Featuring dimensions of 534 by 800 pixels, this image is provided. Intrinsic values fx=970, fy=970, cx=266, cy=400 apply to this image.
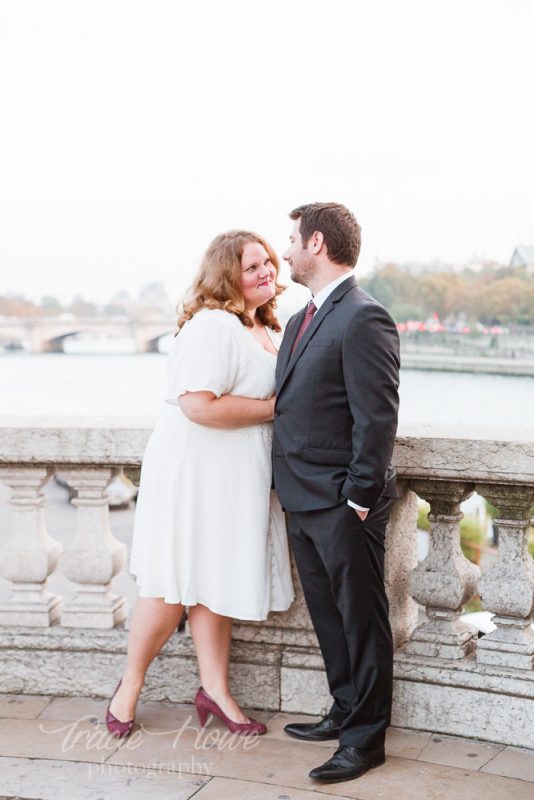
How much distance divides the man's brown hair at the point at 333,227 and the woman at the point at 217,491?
0.28 meters

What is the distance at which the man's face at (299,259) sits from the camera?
2936 mm

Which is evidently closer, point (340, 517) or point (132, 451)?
point (340, 517)

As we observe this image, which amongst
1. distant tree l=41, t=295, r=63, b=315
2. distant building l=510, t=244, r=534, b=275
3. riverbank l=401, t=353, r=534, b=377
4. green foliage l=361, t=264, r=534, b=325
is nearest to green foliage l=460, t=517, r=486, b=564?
riverbank l=401, t=353, r=534, b=377

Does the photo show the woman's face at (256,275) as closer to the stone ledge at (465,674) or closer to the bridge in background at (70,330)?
the stone ledge at (465,674)

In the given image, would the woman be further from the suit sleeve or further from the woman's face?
the suit sleeve

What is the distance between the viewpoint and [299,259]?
295 cm

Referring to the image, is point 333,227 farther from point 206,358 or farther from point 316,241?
point 206,358

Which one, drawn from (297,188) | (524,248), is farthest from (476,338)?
(297,188)

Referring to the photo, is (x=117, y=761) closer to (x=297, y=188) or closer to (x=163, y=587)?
(x=163, y=587)

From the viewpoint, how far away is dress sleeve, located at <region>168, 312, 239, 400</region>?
119 inches

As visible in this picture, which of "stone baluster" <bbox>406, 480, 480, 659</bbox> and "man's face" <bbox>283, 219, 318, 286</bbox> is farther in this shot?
"stone baluster" <bbox>406, 480, 480, 659</bbox>

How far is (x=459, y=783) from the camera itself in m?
2.84

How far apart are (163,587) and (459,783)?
3.63 feet

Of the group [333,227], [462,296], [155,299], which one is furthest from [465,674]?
[155,299]
